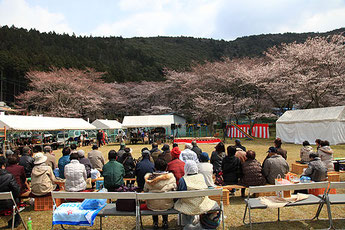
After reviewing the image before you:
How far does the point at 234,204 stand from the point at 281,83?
20072 millimetres

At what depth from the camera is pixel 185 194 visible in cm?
302

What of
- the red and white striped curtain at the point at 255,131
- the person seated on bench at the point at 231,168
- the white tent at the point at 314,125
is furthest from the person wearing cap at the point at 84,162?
the red and white striped curtain at the point at 255,131

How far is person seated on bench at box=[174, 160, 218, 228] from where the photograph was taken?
3105 millimetres

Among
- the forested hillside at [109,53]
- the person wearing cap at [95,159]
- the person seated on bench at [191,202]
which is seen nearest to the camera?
the person seated on bench at [191,202]

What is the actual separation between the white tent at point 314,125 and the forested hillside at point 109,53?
85.0ft

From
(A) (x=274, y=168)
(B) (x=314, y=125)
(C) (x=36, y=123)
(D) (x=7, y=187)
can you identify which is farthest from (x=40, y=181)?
(B) (x=314, y=125)

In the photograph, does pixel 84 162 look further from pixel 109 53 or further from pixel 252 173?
pixel 109 53

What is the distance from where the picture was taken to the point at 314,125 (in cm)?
1625

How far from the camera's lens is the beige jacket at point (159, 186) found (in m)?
3.23

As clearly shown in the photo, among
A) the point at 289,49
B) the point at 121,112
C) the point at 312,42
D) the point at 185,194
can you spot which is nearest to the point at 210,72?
the point at 289,49

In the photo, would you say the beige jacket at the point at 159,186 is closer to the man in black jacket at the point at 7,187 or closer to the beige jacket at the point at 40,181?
the man in black jacket at the point at 7,187

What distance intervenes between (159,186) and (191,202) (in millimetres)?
491

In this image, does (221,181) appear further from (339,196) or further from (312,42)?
(312,42)

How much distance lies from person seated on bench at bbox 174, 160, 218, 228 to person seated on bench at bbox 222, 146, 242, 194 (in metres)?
1.64
